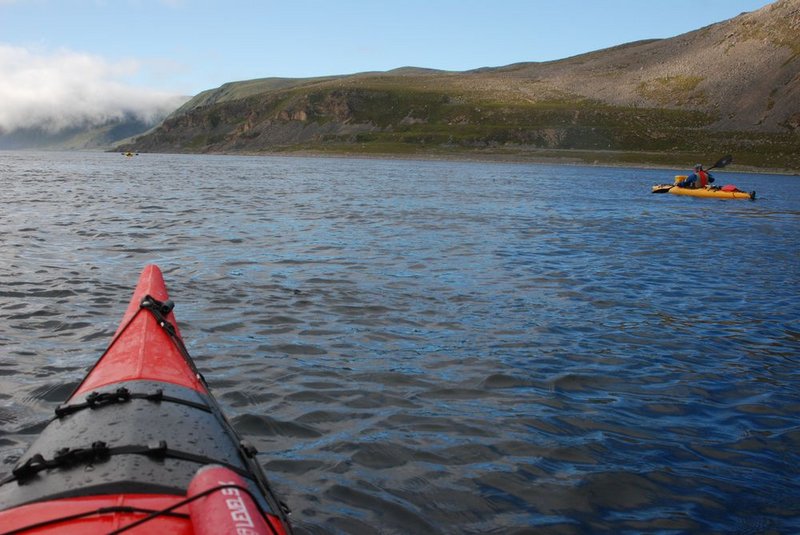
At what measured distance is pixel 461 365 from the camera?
947cm

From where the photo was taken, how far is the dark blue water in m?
6.21

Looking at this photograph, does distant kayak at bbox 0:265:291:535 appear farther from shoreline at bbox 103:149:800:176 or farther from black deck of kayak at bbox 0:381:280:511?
shoreline at bbox 103:149:800:176

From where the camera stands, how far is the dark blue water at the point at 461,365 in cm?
621

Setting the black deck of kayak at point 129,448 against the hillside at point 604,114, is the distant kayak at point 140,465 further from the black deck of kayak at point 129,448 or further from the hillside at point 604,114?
the hillside at point 604,114

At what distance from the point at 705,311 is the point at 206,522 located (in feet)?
40.2

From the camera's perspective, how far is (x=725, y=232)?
2689 cm

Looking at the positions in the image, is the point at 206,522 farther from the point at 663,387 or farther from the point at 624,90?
the point at 624,90

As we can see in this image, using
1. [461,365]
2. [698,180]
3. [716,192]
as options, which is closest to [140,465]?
[461,365]

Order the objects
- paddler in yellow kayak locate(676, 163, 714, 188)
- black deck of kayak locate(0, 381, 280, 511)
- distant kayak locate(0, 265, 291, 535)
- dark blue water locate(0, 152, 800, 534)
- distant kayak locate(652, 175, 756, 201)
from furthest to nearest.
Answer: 1. paddler in yellow kayak locate(676, 163, 714, 188)
2. distant kayak locate(652, 175, 756, 201)
3. dark blue water locate(0, 152, 800, 534)
4. black deck of kayak locate(0, 381, 280, 511)
5. distant kayak locate(0, 265, 291, 535)

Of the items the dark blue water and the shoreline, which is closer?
the dark blue water

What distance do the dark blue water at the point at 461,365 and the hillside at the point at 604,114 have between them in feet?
330

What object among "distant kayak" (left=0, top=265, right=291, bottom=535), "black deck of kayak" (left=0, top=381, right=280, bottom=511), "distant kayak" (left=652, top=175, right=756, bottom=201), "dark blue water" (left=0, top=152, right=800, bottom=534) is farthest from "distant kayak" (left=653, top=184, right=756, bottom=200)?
"black deck of kayak" (left=0, top=381, right=280, bottom=511)

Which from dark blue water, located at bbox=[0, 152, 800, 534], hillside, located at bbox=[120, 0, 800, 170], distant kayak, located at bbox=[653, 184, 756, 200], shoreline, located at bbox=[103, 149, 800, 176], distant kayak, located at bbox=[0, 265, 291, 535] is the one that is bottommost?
dark blue water, located at bbox=[0, 152, 800, 534]

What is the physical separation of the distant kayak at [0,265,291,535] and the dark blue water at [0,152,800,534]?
58.0 inches
